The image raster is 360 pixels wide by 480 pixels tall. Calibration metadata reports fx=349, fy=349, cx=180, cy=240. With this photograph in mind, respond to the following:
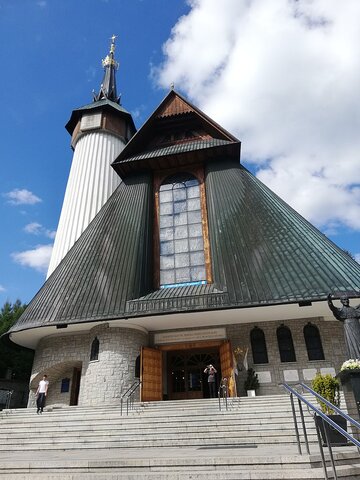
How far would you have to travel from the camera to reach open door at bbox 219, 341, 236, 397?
1229cm

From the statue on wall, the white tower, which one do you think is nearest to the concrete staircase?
the statue on wall

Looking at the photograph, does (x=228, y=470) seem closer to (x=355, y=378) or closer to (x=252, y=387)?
(x=355, y=378)

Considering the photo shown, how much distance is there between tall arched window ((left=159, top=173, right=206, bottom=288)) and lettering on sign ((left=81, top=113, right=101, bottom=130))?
31.3 feet

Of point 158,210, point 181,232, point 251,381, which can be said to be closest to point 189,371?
point 251,381

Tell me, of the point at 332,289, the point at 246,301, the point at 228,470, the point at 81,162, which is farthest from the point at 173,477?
the point at 81,162

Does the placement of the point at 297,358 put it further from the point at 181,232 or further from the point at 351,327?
the point at 181,232

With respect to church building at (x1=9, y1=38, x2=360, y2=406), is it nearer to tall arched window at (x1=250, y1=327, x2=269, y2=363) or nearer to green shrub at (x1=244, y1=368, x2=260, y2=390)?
tall arched window at (x1=250, y1=327, x2=269, y2=363)

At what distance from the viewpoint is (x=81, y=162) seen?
23.3m

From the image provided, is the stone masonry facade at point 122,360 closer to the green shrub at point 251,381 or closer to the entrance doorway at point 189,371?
the green shrub at point 251,381

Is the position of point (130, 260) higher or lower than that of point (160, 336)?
higher

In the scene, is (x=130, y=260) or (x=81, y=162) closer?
(x=130, y=260)

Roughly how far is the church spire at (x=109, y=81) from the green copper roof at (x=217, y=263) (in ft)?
51.5

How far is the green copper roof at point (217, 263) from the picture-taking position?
1241 cm

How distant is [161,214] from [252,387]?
29.3 feet
